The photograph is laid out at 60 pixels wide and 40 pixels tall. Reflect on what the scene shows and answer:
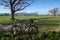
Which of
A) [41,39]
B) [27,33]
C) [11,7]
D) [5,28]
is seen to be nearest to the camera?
[41,39]

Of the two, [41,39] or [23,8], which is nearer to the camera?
[41,39]

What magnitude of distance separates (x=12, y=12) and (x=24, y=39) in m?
25.6

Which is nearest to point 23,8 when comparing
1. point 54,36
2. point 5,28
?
point 5,28

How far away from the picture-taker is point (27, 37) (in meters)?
9.73

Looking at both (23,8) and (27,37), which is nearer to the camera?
(27,37)

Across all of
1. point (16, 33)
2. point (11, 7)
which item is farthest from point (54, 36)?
point (11, 7)

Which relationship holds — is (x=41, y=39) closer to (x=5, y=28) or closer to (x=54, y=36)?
(x=54, y=36)

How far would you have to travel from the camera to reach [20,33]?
1110 cm

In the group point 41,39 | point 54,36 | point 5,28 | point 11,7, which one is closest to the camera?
point 41,39

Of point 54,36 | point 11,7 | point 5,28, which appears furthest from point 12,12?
point 54,36

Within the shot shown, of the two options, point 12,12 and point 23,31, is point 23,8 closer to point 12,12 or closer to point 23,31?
point 12,12

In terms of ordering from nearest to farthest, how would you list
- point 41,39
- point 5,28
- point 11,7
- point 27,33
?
point 41,39
point 27,33
point 5,28
point 11,7

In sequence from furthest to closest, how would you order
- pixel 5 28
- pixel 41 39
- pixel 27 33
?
pixel 5 28, pixel 27 33, pixel 41 39

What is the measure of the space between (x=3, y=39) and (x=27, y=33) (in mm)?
1936
